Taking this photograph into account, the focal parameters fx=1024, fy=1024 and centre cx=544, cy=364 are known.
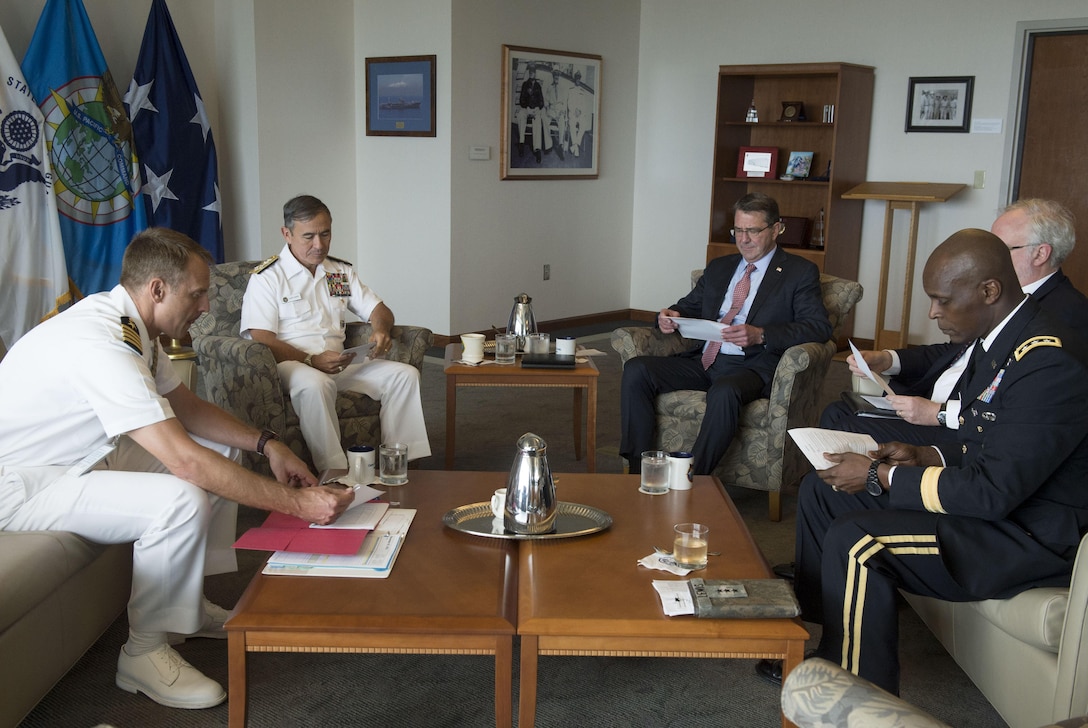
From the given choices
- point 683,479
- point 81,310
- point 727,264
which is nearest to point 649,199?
point 727,264

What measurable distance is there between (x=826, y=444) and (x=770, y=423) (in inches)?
37.5

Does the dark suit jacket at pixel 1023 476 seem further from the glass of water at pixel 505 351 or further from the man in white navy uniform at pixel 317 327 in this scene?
the man in white navy uniform at pixel 317 327

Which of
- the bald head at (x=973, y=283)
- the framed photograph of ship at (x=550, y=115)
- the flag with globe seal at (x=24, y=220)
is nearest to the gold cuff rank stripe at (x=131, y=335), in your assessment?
the bald head at (x=973, y=283)

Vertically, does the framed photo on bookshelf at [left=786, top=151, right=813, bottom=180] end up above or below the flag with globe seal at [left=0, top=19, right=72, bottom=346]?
above

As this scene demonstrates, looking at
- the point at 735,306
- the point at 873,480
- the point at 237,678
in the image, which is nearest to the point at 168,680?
the point at 237,678

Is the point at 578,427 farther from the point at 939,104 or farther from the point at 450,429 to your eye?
the point at 939,104

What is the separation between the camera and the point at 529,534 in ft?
7.61

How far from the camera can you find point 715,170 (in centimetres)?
716

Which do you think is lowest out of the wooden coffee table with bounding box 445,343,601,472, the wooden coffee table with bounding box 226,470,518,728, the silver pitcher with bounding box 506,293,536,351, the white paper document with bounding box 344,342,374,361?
the wooden coffee table with bounding box 226,470,518,728

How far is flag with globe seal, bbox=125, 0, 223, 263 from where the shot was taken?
18.6 ft

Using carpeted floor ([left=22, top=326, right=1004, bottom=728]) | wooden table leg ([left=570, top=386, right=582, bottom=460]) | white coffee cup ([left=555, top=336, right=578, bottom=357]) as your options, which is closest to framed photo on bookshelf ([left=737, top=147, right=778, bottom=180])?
wooden table leg ([left=570, top=386, right=582, bottom=460])

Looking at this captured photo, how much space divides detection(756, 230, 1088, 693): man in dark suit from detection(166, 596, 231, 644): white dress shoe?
149cm

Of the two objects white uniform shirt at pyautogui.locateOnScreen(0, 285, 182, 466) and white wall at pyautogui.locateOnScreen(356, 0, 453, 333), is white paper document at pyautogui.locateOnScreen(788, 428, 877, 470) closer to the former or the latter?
white uniform shirt at pyautogui.locateOnScreen(0, 285, 182, 466)

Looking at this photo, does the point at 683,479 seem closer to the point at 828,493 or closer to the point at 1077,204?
the point at 828,493
